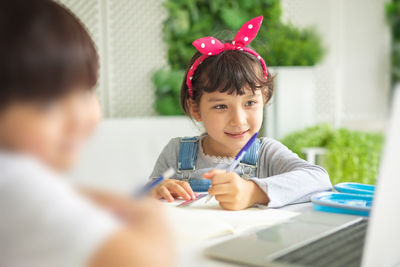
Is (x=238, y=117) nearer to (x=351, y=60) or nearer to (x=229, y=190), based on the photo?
(x=229, y=190)

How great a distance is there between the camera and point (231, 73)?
107cm

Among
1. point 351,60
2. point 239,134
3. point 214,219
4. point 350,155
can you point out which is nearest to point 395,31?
point 351,60

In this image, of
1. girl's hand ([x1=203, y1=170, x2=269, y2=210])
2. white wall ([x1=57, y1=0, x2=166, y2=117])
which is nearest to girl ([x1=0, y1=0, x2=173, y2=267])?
girl's hand ([x1=203, y1=170, x2=269, y2=210])

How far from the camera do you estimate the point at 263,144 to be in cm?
115

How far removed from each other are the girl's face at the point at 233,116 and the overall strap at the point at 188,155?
0.28 feet

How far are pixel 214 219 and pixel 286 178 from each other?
0.26m

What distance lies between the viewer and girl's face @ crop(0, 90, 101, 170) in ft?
0.97

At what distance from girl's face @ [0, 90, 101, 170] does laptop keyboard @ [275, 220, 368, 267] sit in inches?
10.1

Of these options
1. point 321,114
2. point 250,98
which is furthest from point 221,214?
point 321,114

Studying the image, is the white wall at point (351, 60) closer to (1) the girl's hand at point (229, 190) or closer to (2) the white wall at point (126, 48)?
(2) the white wall at point (126, 48)

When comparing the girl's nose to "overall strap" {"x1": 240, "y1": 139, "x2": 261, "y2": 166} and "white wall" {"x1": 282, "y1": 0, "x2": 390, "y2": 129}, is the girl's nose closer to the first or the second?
"overall strap" {"x1": 240, "y1": 139, "x2": 261, "y2": 166}

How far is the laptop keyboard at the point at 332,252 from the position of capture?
1.54 ft

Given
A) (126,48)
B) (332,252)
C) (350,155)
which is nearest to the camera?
(332,252)

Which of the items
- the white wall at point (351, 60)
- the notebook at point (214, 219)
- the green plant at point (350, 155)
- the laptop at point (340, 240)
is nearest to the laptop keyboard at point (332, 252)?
the laptop at point (340, 240)
